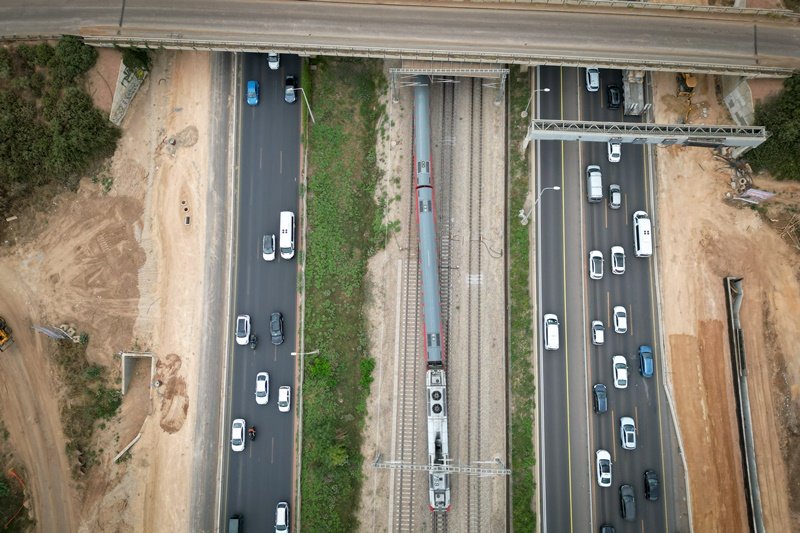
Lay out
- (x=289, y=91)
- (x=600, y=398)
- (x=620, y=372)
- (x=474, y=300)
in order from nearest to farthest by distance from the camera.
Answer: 1. (x=600, y=398)
2. (x=620, y=372)
3. (x=474, y=300)
4. (x=289, y=91)

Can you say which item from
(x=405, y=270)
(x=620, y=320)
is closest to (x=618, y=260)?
(x=620, y=320)

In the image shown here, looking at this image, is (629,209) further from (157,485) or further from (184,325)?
(157,485)

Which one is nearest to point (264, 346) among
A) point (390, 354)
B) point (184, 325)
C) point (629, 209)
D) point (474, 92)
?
point (184, 325)

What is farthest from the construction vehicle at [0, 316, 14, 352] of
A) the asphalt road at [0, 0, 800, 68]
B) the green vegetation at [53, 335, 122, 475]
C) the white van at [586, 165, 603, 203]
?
the white van at [586, 165, 603, 203]

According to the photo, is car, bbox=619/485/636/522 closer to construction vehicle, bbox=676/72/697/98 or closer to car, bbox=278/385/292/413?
car, bbox=278/385/292/413

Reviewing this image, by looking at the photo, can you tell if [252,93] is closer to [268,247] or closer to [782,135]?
[268,247]

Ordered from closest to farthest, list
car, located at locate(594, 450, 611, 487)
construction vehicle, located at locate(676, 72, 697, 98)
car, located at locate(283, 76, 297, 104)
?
car, located at locate(594, 450, 611, 487)
construction vehicle, located at locate(676, 72, 697, 98)
car, located at locate(283, 76, 297, 104)
